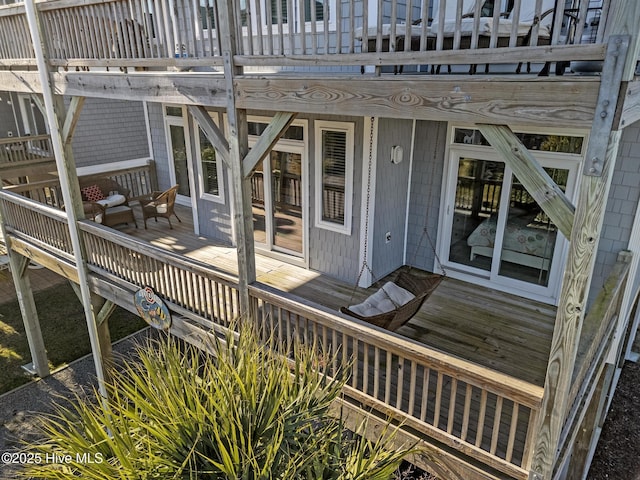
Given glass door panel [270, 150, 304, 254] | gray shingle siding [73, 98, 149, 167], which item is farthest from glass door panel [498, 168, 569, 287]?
gray shingle siding [73, 98, 149, 167]

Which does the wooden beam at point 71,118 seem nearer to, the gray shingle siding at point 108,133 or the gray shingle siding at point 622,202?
the gray shingle siding at point 622,202

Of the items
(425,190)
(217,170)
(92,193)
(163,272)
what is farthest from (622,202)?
(92,193)

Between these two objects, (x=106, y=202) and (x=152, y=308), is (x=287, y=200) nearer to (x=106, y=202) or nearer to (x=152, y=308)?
(x=152, y=308)

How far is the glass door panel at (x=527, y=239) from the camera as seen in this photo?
19.8 feet

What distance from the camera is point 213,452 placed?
3.05m

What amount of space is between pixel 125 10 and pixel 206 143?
3.40m

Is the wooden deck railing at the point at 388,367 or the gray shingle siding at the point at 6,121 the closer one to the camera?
the wooden deck railing at the point at 388,367

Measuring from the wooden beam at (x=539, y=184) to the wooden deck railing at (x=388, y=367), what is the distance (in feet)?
4.00

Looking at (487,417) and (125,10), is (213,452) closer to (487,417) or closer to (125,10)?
(487,417)

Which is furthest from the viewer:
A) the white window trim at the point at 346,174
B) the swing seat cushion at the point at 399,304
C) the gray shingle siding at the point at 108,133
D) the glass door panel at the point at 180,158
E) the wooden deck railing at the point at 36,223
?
the gray shingle siding at the point at 108,133

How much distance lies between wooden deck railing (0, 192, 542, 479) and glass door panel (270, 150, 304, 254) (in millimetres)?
2165

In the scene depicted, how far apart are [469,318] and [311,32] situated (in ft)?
12.9

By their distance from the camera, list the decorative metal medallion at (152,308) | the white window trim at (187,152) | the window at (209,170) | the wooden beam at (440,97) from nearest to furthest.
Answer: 1. the wooden beam at (440,97)
2. the decorative metal medallion at (152,308)
3. the window at (209,170)
4. the white window trim at (187,152)

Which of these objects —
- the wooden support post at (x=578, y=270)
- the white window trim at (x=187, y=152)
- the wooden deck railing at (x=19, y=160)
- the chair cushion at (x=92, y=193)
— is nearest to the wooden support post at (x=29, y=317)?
the chair cushion at (x=92, y=193)
